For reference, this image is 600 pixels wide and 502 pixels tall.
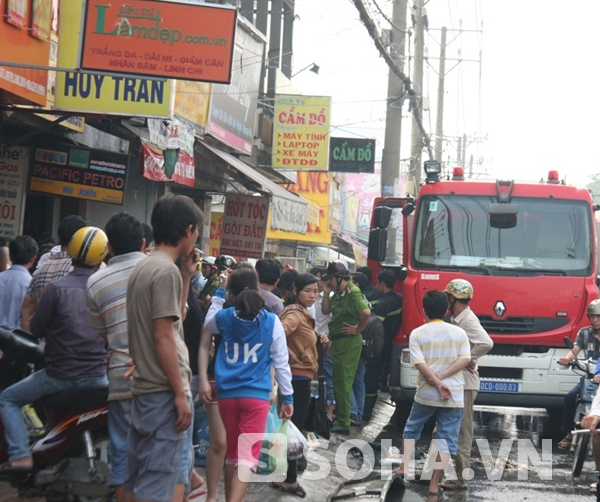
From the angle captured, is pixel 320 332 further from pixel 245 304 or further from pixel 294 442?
pixel 245 304

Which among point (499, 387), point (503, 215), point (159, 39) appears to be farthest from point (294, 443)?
point (503, 215)

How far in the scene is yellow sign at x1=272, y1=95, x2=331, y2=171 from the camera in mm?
19078

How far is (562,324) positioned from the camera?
11.4 m

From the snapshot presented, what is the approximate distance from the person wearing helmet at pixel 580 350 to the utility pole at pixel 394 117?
7.78 m

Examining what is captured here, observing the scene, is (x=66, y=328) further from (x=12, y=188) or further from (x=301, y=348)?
(x=12, y=188)

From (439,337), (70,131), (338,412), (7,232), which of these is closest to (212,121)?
(70,131)

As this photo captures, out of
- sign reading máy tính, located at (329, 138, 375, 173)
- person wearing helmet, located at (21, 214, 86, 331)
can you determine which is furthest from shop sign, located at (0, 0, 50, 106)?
sign reading máy tính, located at (329, 138, 375, 173)

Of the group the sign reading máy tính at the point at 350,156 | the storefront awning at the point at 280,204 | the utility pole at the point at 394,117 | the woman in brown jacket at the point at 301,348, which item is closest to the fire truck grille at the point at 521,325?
the woman in brown jacket at the point at 301,348

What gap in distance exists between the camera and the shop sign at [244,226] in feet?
55.7

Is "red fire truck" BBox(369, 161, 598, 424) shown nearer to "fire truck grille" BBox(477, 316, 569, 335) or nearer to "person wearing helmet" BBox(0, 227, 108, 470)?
"fire truck grille" BBox(477, 316, 569, 335)

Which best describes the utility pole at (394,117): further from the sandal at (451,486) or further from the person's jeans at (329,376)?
the sandal at (451,486)

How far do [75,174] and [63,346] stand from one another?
611cm

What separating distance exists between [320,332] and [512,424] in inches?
152

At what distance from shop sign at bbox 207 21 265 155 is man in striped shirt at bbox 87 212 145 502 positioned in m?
10.6
